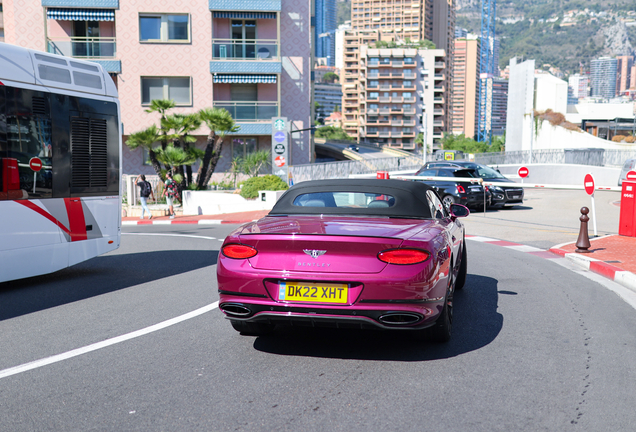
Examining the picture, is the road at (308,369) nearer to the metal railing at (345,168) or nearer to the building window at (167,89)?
the metal railing at (345,168)

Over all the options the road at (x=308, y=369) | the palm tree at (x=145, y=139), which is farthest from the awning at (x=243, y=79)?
the road at (x=308, y=369)

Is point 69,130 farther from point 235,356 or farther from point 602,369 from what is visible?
point 602,369

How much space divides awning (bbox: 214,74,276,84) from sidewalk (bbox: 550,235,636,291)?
2771cm

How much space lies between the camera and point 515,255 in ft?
38.2

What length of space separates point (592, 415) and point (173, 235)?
13710mm

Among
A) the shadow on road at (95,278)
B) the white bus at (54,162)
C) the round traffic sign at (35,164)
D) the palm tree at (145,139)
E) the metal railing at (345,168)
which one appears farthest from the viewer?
the metal railing at (345,168)

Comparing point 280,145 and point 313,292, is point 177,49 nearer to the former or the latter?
point 280,145

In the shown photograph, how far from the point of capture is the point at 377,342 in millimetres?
5508

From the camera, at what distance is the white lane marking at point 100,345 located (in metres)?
4.74

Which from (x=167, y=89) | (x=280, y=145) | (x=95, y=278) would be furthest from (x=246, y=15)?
(x=95, y=278)

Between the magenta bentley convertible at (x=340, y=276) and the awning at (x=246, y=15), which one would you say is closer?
the magenta bentley convertible at (x=340, y=276)

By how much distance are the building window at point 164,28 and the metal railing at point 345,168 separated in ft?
40.1

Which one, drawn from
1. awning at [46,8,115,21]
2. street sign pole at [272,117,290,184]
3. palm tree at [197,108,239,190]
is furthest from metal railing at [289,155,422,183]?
awning at [46,8,115,21]

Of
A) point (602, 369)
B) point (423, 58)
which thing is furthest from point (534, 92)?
point (602, 369)
